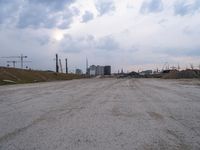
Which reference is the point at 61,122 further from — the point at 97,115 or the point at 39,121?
the point at 97,115

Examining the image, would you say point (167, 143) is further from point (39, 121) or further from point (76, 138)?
point (39, 121)

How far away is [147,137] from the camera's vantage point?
8.56 metres

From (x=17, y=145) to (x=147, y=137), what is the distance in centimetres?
313

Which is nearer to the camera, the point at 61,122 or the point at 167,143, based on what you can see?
the point at 167,143

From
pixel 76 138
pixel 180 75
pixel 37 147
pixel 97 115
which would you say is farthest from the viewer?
pixel 180 75

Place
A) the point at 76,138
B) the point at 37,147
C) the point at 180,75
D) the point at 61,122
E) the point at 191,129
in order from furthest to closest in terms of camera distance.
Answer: the point at 180,75, the point at 61,122, the point at 191,129, the point at 76,138, the point at 37,147

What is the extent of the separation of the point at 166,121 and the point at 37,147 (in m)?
5.23

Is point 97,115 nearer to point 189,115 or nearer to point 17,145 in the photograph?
point 189,115

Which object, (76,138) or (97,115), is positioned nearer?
(76,138)

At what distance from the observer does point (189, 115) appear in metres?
13.1

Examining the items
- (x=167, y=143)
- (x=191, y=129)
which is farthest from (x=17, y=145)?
(x=191, y=129)

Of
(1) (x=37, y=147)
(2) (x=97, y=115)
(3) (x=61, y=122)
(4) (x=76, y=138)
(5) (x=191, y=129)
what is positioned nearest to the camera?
(1) (x=37, y=147)

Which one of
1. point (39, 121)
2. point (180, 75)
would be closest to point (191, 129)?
point (39, 121)

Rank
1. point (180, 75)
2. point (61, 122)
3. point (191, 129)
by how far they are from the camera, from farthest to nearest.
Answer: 1. point (180, 75)
2. point (61, 122)
3. point (191, 129)
